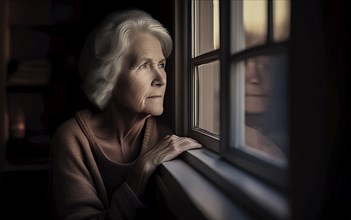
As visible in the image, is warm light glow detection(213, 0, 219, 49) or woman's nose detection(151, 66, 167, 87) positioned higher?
warm light glow detection(213, 0, 219, 49)

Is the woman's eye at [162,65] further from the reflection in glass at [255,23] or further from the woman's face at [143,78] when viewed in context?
the reflection in glass at [255,23]

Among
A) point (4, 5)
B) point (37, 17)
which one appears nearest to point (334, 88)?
point (37, 17)

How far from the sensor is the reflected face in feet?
3.41

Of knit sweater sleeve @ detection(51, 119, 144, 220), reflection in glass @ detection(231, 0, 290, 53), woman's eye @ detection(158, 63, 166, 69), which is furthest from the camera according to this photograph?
woman's eye @ detection(158, 63, 166, 69)

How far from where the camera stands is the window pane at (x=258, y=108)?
926 millimetres

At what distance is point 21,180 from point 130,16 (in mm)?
841

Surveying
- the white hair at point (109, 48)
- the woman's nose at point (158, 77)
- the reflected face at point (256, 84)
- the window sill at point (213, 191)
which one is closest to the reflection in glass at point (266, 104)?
the reflected face at point (256, 84)

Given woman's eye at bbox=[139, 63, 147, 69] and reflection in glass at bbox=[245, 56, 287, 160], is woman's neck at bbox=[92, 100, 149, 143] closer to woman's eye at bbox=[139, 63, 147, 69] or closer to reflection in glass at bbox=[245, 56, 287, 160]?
woman's eye at bbox=[139, 63, 147, 69]

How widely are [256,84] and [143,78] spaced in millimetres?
527

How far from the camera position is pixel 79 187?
1.43 metres

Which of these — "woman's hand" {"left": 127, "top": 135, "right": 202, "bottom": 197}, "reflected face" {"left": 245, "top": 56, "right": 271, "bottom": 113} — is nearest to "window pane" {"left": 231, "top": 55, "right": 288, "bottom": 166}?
"reflected face" {"left": 245, "top": 56, "right": 271, "bottom": 113}

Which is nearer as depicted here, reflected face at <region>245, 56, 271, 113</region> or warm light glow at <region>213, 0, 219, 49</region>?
reflected face at <region>245, 56, 271, 113</region>

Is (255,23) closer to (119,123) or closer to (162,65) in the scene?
(162,65)

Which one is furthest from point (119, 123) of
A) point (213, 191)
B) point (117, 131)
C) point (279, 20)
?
point (279, 20)
